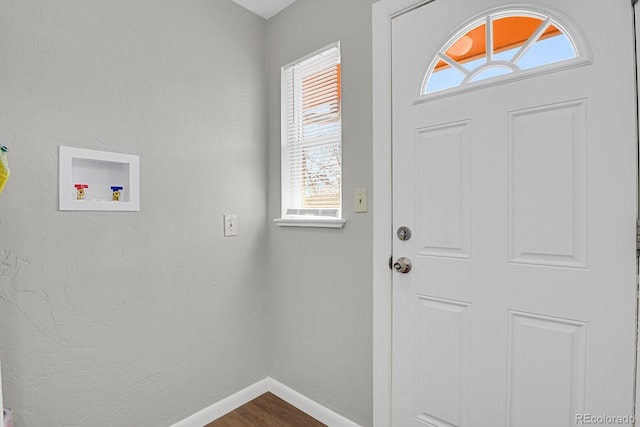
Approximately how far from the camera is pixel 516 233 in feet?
3.89

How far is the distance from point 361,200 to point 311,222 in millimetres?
337

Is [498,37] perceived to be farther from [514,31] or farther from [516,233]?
[516,233]

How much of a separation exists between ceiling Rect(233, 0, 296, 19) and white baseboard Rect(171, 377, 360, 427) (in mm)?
2289

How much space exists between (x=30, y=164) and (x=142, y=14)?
85 cm

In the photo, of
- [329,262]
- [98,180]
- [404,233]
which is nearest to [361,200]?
[404,233]

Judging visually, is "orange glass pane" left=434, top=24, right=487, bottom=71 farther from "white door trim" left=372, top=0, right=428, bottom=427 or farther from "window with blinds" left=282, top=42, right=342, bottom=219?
Result: "window with blinds" left=282, top=42, right=342, bottom=219

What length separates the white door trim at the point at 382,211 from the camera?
151 centimetres

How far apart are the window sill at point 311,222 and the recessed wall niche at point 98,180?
0.77 m

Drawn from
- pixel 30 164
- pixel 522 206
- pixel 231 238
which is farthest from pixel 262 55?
Answer: pixel 522 206

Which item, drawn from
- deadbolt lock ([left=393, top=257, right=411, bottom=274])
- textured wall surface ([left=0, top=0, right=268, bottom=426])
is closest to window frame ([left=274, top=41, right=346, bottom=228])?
textured wall surface ([left=0, top=0, right=268, bottom=426])

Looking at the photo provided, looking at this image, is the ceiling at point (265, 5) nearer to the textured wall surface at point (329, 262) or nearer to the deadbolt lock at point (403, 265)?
the textured wall surface at point (329, 262)

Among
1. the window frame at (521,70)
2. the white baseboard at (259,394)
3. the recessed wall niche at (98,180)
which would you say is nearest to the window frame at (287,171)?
the window frame at (521,70)

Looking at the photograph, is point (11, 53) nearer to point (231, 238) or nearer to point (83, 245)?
point (83, 245)

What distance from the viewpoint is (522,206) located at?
117 cm
